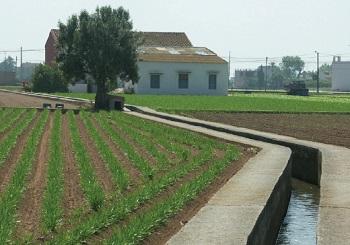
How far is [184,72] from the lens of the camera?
3068 inches

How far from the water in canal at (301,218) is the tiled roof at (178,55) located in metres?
60.1

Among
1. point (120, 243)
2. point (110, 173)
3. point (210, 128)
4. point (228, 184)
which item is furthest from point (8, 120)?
point (120, 243)

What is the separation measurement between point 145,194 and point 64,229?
7.79 feet

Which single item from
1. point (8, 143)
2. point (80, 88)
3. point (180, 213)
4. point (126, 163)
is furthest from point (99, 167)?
point (80, 88)

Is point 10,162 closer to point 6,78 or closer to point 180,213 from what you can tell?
point 180,213

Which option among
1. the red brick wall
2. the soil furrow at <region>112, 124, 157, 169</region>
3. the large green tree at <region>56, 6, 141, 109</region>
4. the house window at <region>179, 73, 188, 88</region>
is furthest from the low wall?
the red brick wall

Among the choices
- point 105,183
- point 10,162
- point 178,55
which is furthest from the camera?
point 178,55

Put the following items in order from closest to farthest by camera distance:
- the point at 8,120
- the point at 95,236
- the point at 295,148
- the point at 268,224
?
the point at 95,236, the point at 268,224, the point at 295,148, the point at 8,120

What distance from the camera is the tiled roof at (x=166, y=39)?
3588 inches

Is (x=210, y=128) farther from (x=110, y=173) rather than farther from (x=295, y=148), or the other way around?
(x=110, y=173)

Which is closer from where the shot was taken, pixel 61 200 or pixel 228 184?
pixel 61 200

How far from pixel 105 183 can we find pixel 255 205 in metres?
3.31

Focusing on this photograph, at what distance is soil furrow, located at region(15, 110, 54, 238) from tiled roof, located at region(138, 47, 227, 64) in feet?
200

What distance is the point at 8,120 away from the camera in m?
30.6
